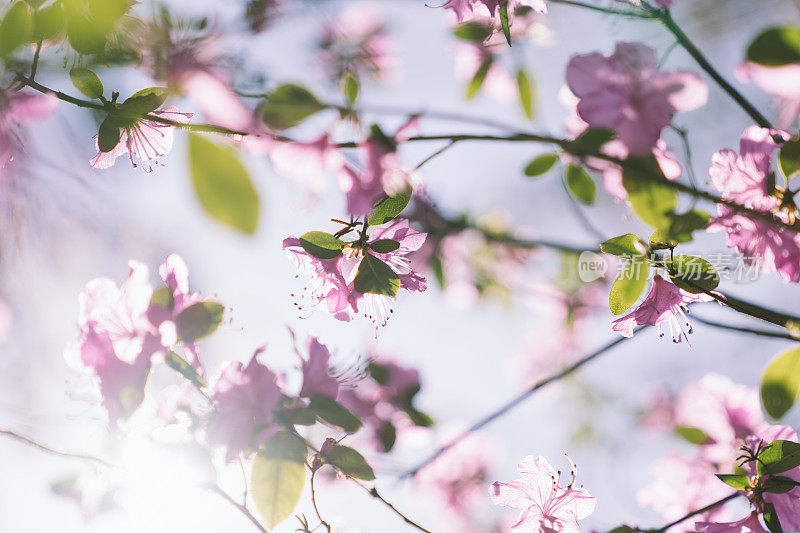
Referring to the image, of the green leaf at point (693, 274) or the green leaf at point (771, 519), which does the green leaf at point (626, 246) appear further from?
the green leaf at point (771, 519)

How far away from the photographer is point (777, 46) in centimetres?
54

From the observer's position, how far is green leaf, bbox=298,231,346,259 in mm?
647

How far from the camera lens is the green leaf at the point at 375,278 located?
663 millimetres

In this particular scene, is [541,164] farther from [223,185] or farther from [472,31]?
[223,185]

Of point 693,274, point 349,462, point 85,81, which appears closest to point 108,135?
point 85,81

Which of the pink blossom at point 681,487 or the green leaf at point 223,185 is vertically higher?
the green leaf at point 223,185

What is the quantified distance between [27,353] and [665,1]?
2361mm

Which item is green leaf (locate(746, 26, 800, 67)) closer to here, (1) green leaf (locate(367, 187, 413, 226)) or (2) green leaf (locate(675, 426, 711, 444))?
(1) green leaf (locate(367, 187, 413, 226))

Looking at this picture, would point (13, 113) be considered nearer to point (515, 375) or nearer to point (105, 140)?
point (105, 140)

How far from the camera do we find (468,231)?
178 cm

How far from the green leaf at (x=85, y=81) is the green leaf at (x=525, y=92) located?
871 millimetres

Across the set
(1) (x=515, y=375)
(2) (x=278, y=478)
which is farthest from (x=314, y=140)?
(1) (x=515, y=375)

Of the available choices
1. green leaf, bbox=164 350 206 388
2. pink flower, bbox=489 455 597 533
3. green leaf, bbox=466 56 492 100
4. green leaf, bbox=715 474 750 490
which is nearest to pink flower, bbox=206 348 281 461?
green leaf, bbox=164 350 206 388

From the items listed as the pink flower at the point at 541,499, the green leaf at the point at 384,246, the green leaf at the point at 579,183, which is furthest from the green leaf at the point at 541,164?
the pink flower at the point at 541,499
